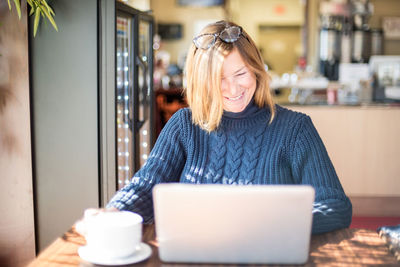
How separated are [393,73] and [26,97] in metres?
3.85

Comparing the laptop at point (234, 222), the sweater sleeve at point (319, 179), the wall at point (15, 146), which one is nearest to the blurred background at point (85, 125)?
the wall at point (15, 146)

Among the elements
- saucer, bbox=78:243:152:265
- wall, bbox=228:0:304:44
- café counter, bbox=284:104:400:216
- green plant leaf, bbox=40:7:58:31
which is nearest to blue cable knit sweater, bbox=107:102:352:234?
saucer, bbox=78:243:152:265

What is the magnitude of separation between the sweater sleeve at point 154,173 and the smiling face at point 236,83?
200 mm

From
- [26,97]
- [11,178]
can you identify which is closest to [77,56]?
[26,97]

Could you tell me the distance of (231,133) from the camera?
168cm

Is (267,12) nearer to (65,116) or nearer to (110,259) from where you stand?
(65,116)

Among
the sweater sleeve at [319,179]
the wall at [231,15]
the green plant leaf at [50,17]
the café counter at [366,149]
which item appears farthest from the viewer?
the wall at [231,15]

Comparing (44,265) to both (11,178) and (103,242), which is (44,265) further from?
(11,178)

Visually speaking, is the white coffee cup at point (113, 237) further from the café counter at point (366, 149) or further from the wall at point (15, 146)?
the café counter at point (366, 149)

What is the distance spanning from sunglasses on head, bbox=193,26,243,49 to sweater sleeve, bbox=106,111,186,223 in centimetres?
29

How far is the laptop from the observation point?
91 cm

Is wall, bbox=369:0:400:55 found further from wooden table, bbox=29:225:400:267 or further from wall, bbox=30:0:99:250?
wooden table, bbox=29:225:400:267

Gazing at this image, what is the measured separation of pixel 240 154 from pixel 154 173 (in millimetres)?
299

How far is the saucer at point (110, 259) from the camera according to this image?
1.02m
